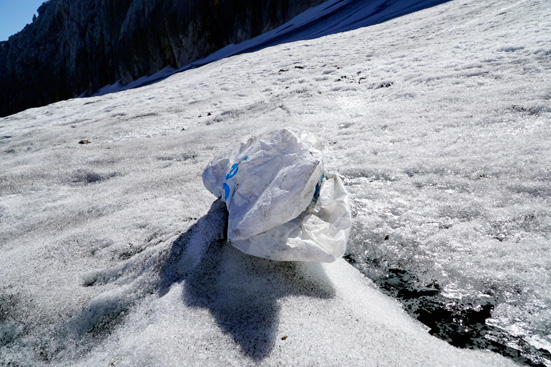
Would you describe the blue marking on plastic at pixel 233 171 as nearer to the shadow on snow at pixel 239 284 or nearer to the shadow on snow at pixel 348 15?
the shadow on snow at pixel 239 284

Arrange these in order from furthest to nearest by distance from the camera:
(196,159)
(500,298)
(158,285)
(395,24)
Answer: (395,24) < (196,159) < (158,285) < (500,298)

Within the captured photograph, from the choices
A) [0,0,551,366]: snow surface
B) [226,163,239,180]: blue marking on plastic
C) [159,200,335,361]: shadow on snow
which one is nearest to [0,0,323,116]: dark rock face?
[0,0,551,366]: snow surface

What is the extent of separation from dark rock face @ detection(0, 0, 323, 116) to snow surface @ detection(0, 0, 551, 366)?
38.4 feet

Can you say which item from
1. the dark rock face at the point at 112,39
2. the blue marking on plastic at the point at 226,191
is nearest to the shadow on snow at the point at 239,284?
the blue marking on plastic at the point at 226,191

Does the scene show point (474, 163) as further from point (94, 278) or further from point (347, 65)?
point (347, 65)

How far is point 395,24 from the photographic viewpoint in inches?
238

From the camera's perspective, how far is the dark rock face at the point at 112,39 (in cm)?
1382

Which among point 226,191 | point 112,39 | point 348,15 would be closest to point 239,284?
point 226,191

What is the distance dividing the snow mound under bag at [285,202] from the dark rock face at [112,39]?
13.1 metres

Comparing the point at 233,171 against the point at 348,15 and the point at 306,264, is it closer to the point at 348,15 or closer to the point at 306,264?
the point at 306,264

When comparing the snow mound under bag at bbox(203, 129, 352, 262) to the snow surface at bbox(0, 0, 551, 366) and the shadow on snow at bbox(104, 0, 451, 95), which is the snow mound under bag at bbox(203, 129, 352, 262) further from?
the shadow on snow at bbox(104, 0, 451, 95)

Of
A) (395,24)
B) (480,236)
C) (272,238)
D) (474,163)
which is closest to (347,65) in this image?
(395,24)

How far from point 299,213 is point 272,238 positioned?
0.41ft

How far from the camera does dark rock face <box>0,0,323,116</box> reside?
544 inches
